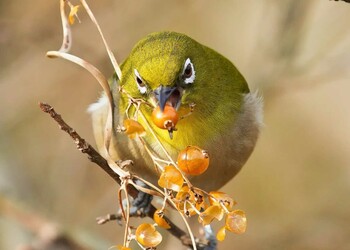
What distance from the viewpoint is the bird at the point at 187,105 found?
13.3 ft

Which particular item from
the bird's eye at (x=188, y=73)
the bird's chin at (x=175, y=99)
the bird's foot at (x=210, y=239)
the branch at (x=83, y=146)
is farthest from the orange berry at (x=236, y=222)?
the bird's foot at (x=210, y=239)

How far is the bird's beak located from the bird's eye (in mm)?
174

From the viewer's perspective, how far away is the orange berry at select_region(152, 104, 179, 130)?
11.0ft

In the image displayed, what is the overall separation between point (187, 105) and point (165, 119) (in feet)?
2.72

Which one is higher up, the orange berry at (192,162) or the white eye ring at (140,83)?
the white eye ring at (140,83)

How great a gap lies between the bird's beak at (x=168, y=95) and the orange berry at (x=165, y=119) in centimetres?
14

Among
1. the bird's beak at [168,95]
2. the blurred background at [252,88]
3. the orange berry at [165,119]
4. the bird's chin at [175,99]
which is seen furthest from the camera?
the blurred background at [252,88]

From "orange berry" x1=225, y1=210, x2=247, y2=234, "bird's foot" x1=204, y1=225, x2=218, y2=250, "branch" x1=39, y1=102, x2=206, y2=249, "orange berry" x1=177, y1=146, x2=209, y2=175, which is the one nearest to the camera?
"branch" x1=39, y1=102, x2=206, y2=249

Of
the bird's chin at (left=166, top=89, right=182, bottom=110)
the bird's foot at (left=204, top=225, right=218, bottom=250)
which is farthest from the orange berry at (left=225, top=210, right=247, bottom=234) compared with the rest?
the bird's foot at (left=204, top=225, right=218, bottom=250)

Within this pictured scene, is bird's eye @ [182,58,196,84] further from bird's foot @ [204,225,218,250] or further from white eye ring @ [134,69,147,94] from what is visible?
bird's foot @ [204,225,218,250]

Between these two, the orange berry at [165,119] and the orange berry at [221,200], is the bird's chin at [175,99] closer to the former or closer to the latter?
the orange berry at [165,119]

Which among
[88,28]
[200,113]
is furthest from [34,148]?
[200,113]

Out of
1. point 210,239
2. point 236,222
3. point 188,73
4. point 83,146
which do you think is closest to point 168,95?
point 188,73

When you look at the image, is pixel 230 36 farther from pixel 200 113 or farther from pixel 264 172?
pixel 200 113
